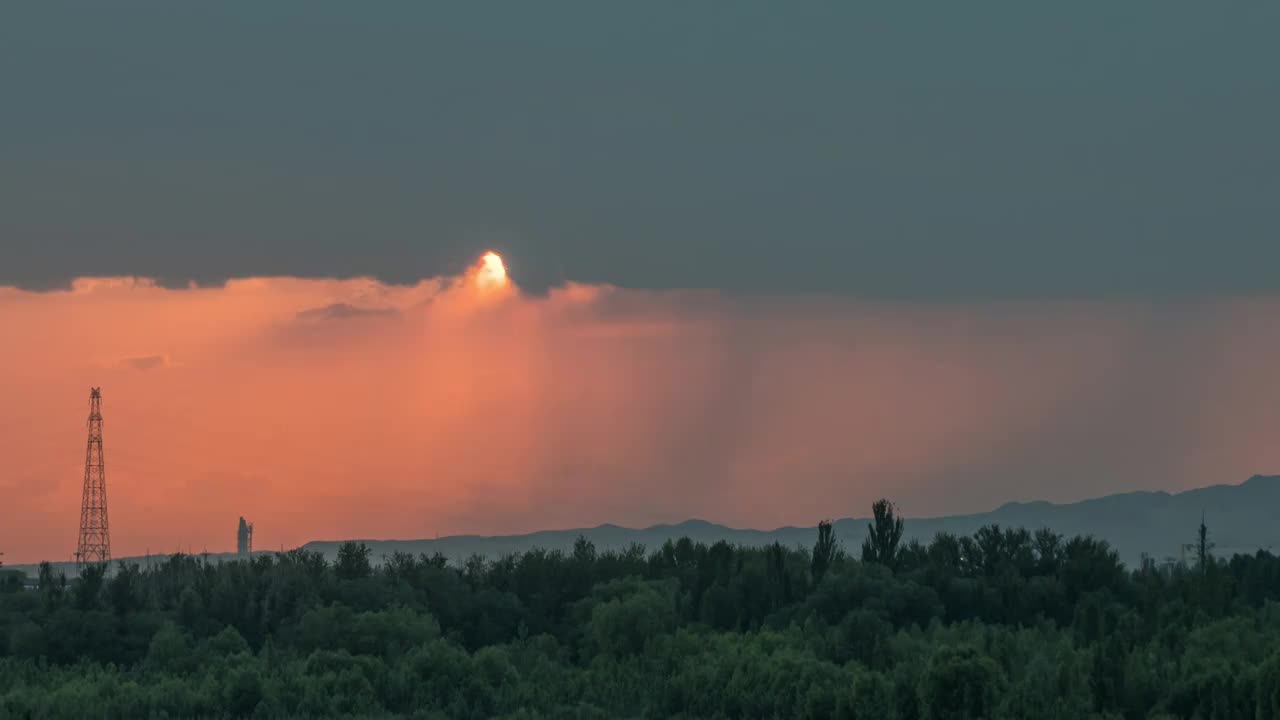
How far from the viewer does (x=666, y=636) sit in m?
77.4

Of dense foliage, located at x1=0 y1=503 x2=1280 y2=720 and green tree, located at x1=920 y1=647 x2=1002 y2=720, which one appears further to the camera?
dense foliage, located at x1=0 y1=503 x2=1280 y2=720

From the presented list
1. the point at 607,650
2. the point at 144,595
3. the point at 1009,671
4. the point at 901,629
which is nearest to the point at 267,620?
the point at 144,595

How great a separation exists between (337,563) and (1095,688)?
45.0 meters

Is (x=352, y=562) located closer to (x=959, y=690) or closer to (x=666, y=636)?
(x=666, y=636)

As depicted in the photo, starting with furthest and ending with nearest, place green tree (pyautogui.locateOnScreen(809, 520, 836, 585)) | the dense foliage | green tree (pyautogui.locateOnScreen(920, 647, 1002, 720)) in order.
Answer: green tree (pyautogui.locateOnScreen(809, 520, 836, 585)), the dense foliage, green tree (pyautogui.locateOnScreen(920, 647, 1002, 720))

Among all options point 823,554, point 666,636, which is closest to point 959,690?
point 666,636

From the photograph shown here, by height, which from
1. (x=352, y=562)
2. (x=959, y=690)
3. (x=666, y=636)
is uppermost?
(x=352, y=562)

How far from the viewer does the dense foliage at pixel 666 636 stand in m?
62.2

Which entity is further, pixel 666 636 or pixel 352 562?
pixel 352 562

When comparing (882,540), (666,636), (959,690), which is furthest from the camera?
(882,540)

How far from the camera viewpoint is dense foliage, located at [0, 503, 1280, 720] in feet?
204

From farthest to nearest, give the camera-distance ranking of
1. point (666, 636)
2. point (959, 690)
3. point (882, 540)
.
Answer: point (882, 540) < point (666, 636) < point (959, 690)

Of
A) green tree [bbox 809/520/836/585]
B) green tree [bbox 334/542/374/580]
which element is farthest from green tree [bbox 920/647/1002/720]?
green tree [bbox 334/542/374/580]

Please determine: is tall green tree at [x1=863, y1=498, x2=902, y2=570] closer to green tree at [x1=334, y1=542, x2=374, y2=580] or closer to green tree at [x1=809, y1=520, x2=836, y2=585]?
green tree at [x1=809, y1=520, x2=836, y2=585]
